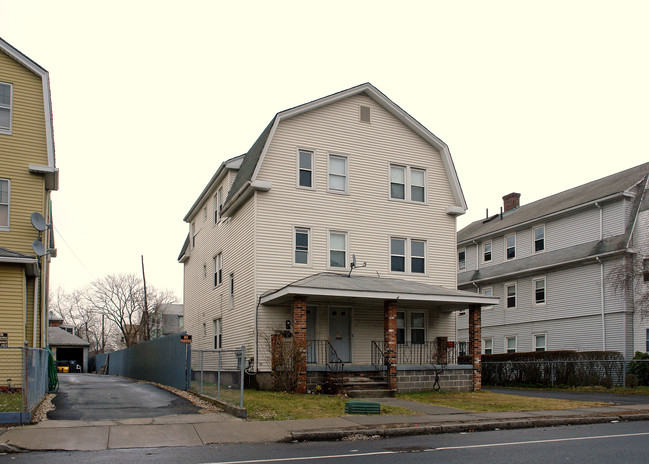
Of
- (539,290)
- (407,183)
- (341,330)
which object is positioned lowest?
(341,330)

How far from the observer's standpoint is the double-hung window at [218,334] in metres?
26.8

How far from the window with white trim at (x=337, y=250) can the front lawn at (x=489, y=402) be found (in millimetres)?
5460

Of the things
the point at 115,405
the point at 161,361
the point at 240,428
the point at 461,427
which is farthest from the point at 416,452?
the point at 161,361

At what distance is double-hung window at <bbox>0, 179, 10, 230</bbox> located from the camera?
1855cm

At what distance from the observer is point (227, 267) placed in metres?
26.0

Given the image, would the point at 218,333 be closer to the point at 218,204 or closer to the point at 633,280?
the point at 218,204

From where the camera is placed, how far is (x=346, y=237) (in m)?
23.6

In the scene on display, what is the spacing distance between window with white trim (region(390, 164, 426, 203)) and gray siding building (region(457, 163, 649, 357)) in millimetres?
8902

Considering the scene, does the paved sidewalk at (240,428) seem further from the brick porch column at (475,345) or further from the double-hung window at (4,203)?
the double-hung window at (4,203)

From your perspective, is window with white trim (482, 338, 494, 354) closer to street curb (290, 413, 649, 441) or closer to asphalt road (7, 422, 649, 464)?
street curb (290, 413, 649, 441)

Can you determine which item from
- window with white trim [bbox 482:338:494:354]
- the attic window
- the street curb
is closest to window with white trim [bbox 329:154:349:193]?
the attic window

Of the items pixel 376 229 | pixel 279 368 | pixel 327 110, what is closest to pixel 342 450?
pixel 279 368

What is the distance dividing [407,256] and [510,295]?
12.9 metres

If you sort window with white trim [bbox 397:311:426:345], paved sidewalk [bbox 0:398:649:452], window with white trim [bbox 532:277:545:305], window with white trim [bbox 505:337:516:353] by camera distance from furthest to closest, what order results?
window with white trim [bbox 505:337:516:353], window with white trim [bbox 532:277:545:305], window with white trim [bbox 397:311:426:345], paved sidewalk [bbox 0:398:649:452]
